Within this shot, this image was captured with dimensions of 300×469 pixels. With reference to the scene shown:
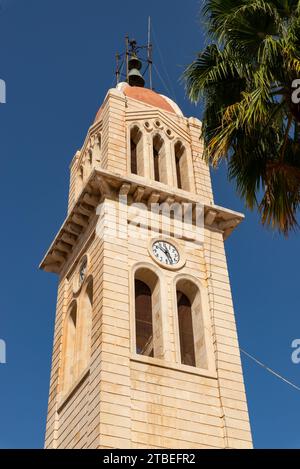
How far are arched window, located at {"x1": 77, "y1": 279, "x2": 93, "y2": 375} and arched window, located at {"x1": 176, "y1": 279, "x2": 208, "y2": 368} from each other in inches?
120

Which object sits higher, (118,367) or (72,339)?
(72,339)

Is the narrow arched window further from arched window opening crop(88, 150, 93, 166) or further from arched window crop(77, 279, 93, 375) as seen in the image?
arched window opening crop(88, 150, 93, 166)

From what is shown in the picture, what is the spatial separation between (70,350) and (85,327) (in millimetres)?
1160

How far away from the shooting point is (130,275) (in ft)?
71.8

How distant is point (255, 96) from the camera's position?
476 inches

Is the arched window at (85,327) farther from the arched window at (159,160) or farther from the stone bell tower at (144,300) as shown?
the arched window at (159,160)

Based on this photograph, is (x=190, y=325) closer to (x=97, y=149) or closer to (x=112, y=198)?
(x=112, y=198)

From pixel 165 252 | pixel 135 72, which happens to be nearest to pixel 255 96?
pixel 165 252

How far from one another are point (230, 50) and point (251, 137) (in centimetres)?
188

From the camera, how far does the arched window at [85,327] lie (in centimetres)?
2172

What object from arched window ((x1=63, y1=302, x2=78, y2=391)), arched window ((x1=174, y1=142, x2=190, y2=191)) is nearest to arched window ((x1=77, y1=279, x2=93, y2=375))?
arched window ((x1=63, y1=302, x2=78, y2=391))

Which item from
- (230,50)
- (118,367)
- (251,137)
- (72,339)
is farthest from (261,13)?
(72,339)

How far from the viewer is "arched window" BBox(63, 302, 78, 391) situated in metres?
22.1
